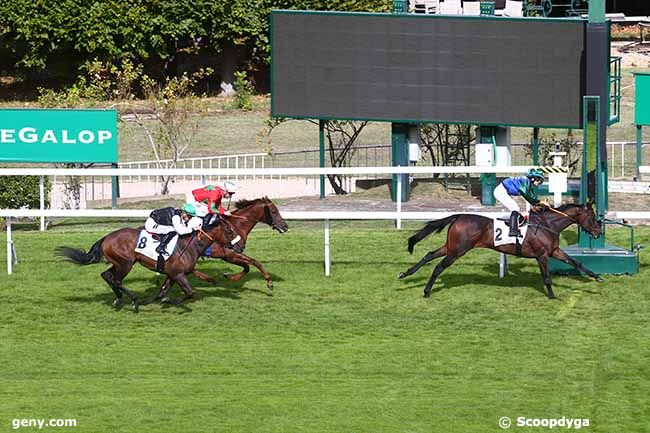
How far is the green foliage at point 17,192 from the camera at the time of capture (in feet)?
60.3

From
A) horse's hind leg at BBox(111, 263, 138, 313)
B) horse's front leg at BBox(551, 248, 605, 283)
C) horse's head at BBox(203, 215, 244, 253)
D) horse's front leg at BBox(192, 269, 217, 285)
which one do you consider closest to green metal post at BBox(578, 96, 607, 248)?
horse's front leg at BBox(551, 248, 605, 283)

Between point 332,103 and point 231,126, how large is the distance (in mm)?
10735

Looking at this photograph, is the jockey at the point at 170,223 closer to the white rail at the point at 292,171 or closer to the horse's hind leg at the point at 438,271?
the white rail at the point at 292,171

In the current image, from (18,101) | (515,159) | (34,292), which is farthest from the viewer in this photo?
(18,101)

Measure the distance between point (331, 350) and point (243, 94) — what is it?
62.2 ft

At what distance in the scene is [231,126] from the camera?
2823 centimetres

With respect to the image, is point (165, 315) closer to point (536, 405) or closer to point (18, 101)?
point (536, 405)

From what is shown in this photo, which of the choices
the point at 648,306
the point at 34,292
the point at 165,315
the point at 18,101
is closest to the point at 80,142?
the point at 34,292

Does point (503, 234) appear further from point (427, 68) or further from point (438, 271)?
point (427, 68)

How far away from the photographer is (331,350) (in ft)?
37.0

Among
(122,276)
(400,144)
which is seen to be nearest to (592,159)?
(122,276)

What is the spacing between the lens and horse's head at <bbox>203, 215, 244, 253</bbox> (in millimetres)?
12961

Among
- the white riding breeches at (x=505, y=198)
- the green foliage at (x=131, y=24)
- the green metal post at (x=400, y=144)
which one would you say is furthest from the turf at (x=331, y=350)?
the green foliage at (x=131, y=24)

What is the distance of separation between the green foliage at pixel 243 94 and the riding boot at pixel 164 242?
17.3 m
